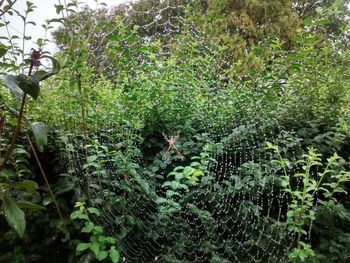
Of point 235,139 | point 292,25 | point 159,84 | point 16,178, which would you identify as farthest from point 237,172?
point 292,25

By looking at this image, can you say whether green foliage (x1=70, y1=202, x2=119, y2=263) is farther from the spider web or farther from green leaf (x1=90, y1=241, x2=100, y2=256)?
the spider web

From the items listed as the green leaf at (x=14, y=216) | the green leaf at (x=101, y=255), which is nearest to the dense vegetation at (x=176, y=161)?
the green leaf at (x=101, y=255)

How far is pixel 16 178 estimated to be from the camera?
6.42 ft

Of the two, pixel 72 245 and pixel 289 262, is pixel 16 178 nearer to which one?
pixel 72 245

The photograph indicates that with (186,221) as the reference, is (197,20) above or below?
above

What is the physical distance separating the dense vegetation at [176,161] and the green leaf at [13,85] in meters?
0.70

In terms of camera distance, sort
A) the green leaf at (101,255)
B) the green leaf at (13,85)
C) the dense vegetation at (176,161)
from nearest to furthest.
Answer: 1. the green leaf at (13,85)
2. the green leaf at (101,255)
3. the dense vegetation at (176,161)

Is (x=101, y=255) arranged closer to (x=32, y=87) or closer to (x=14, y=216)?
(x=14, y=216)

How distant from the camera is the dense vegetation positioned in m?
1.94

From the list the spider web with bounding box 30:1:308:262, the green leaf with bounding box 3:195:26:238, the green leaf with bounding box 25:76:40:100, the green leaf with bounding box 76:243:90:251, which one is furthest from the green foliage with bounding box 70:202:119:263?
the green leaf with bounding box 25:76:40:100

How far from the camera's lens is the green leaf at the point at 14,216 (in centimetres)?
100

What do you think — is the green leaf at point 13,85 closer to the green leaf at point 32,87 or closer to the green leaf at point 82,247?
the green leaf at point 32,87

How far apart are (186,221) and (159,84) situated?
884mm

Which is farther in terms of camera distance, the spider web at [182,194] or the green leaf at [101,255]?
the spider web at [182,194]
